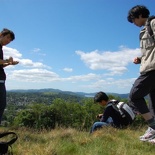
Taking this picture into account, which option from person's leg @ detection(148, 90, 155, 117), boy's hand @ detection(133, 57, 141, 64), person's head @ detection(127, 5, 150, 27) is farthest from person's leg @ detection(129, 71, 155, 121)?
person's head @ detection(127, 5, 150, 27)

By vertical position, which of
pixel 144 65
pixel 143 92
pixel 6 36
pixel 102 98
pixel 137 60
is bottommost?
pixel 102 98

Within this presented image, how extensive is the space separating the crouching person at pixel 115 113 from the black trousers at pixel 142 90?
2516 mm

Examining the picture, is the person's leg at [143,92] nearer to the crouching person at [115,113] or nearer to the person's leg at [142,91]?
the person's leg at [142,91]

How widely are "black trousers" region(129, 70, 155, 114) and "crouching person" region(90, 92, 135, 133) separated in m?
2.52

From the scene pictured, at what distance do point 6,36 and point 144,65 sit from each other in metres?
2.66

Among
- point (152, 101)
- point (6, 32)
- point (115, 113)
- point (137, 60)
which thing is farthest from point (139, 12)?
point (115, 113)

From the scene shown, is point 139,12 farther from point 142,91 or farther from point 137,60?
point 142,91

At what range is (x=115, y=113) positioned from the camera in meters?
7.43

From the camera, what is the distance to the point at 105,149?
4.45 m

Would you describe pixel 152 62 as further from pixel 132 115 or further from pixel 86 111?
pixel 86 111

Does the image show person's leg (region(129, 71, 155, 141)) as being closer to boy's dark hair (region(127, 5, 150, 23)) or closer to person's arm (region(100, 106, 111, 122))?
boy's dark hair (region(127, 5, 150, 23))

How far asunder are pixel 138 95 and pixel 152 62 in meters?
0.59

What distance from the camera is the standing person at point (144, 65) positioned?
455 centimetres

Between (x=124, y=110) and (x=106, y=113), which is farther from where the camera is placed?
(x=106, y=113)
